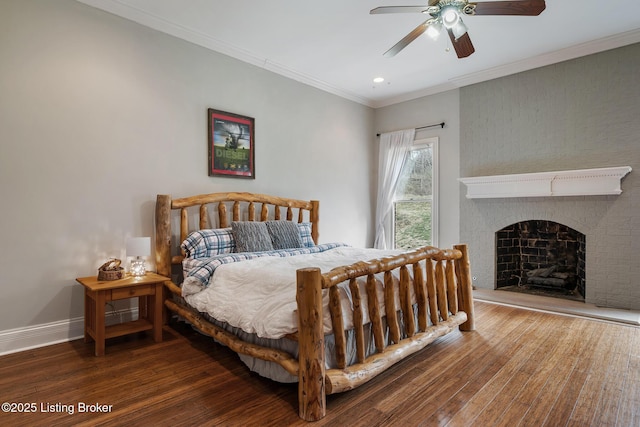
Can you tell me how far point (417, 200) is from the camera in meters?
5.52

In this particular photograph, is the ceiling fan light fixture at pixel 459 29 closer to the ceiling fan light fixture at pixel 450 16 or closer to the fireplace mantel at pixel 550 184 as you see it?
the ceiling fan light fixture at pixel 450 16

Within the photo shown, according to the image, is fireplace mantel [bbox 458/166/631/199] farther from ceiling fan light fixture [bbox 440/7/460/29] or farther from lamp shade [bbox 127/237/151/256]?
lamp shade [bbox 127/237/151/256]

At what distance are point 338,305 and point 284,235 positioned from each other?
187cm

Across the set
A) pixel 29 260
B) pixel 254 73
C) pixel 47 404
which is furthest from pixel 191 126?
pixel 47 404

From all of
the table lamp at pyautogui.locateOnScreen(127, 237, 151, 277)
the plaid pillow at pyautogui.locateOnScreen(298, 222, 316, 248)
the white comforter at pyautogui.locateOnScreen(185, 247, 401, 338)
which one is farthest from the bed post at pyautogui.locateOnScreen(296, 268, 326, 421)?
the plaid pillow at pyautogui.locateOnScreen(298, 222, 316, 248)

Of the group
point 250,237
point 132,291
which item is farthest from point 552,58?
point 132,291

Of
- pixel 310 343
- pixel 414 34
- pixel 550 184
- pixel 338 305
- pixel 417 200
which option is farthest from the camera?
pixel 417 200

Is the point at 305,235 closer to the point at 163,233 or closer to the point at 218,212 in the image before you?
the point at 218,212

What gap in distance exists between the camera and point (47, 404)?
1.99 metres

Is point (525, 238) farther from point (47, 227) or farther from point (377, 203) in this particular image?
point (47, 227)

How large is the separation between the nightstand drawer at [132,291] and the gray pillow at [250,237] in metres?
0.86

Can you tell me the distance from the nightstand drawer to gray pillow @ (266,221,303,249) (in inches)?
49.8

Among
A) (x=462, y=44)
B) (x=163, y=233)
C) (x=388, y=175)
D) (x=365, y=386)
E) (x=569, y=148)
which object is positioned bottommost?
(x=365, y=386)

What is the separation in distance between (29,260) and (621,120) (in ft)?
19.4
